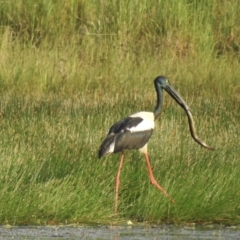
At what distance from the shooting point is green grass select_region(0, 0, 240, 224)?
710 cm

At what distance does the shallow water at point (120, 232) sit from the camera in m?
6.49

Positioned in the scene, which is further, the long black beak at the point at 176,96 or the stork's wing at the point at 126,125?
the long black beak at the point at 176,96

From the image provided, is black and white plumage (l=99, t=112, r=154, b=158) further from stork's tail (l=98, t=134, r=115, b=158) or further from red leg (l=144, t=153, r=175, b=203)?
red leg (l=144, t=153, r=175, b=203)

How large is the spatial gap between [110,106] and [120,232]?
13.8 feet

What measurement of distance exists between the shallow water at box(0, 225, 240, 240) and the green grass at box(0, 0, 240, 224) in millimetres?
144

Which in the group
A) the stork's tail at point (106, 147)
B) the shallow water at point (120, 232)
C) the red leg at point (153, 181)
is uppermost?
the stork's tail at point (106, 147)

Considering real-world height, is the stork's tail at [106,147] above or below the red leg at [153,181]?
above

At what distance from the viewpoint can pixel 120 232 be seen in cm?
671

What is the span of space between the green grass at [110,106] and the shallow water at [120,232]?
14 centimetres

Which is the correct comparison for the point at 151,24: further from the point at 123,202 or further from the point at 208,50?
the point at 123,202

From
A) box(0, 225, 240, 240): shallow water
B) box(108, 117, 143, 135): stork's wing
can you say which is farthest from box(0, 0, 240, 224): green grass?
box(108, 117, 143, 135): stork's wing

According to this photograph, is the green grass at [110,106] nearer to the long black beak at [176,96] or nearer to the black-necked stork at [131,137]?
the black-necked stork at [131,137]

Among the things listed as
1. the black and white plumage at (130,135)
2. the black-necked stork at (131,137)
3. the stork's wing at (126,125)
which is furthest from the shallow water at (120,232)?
the stork's wing at (126,125)

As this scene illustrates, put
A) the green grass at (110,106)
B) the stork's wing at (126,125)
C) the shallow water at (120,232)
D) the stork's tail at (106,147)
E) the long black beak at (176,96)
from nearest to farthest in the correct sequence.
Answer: the shallow water at (120,232), the green grass at (110,106), the stork's tail at (106,147), the stork's wing at (126,125), the long black beak at (176,96)
